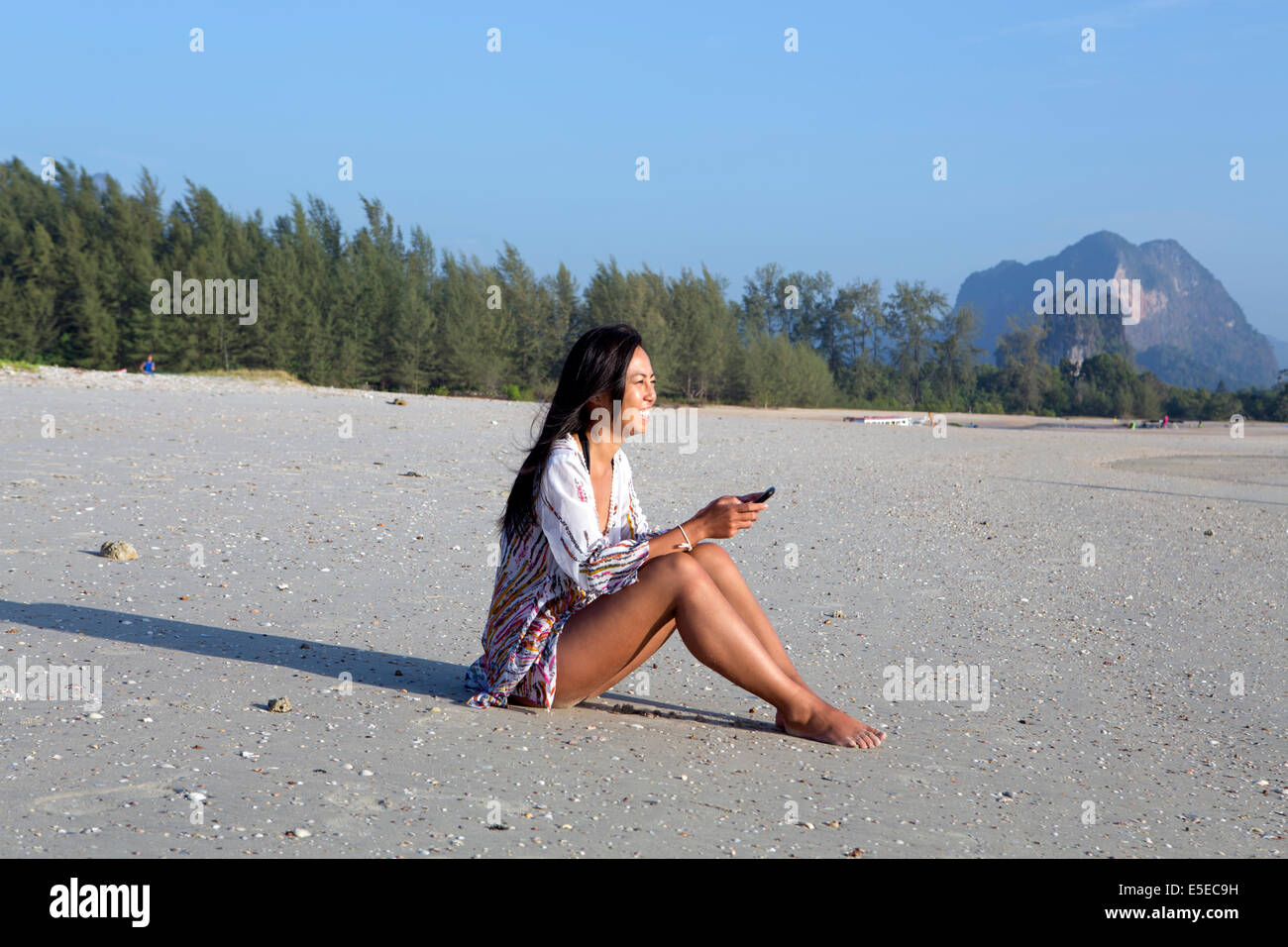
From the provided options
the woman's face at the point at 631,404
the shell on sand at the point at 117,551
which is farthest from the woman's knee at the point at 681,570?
the shell on sand at the point at 117,551

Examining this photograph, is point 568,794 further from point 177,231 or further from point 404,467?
point 177,231

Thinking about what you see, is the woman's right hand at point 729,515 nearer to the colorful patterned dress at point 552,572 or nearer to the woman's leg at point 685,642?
the woman's leg at point 685,642

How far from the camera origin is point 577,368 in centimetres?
358

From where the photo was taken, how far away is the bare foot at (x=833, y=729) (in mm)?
3678

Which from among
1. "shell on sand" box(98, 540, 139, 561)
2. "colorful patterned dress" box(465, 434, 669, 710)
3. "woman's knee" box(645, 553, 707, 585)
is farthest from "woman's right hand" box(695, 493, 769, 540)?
"shell on sand" box(98, 540, 139, 561)

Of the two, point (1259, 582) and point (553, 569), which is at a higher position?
point (553, 569)

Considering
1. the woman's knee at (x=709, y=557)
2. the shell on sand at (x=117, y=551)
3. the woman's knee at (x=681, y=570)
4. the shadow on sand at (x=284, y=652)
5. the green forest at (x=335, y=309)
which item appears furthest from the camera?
the green forest at (x=335, y=309)

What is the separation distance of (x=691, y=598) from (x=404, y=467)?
289 inches

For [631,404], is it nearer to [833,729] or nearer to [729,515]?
[729,515]

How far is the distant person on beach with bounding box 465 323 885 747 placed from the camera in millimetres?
3496

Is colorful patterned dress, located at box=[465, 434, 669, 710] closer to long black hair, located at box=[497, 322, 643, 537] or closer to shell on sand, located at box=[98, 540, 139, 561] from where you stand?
long black hair, located at box=[497, 322, 643, 537]

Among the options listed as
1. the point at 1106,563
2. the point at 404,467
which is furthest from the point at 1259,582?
the point at 404,467

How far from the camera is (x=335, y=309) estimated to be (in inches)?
1371

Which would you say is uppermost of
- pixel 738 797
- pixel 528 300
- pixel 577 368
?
pixel 528 300
